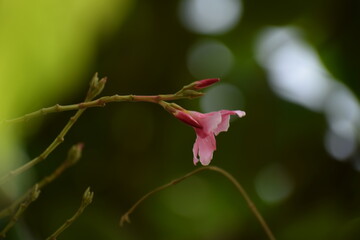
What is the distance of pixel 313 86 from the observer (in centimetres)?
107

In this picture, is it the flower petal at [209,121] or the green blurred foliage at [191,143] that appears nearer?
the flower petal at [209,121]

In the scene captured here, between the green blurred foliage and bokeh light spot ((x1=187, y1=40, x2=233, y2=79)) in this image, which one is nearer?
the green blurred foliage

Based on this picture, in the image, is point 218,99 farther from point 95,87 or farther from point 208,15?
point 95,87

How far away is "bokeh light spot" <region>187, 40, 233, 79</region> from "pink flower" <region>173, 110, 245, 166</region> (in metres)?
0.68

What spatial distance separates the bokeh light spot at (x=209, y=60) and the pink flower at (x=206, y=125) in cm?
68

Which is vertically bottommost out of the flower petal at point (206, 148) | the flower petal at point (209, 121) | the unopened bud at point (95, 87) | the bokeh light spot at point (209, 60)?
the bokeh light spot at point (209, 60)

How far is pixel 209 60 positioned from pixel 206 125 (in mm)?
709

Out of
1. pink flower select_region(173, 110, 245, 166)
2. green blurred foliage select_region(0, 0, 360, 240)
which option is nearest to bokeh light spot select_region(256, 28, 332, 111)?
green blurred foliage select_region(0, 0, 360, 240)

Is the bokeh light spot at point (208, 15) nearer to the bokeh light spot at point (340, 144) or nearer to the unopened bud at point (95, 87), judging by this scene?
the bokeh light spot at point (340, 144)

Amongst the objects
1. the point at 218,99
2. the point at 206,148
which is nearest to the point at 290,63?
the point at 218,99

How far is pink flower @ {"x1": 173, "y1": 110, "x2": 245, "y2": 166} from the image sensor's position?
380 mm

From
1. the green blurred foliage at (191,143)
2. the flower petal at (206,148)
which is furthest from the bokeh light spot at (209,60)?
the flower petal at (206,148)

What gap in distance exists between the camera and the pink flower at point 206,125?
38cm

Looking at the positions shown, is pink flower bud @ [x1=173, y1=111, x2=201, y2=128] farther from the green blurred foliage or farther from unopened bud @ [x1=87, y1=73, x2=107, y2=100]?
the green blurred foliage
